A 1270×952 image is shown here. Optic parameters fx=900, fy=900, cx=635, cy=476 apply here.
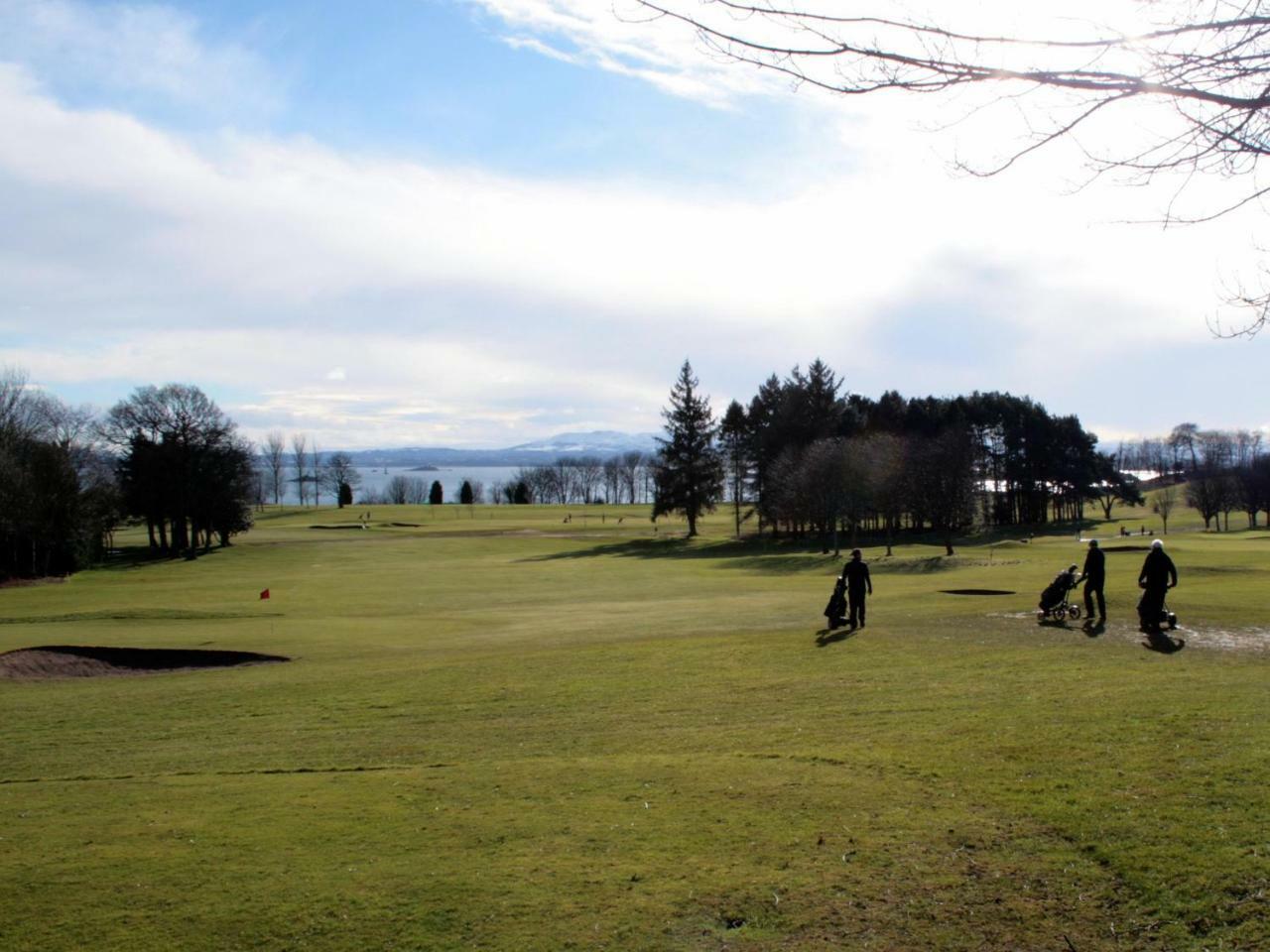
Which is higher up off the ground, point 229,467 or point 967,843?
point 229,467

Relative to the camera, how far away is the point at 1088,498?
300ft

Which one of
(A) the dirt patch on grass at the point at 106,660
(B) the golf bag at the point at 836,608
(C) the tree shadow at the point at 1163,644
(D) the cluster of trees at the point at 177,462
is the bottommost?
(A) the dirt patch on grass at the point at 106,660

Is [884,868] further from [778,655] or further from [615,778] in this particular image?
[778,655]

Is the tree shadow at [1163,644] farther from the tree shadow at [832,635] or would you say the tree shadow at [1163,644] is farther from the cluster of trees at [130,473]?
the cluster of trees at [130,473]

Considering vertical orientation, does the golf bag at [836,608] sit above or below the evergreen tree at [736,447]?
below

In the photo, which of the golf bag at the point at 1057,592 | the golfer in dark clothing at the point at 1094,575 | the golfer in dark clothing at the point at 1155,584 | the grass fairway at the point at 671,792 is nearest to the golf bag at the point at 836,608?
the grass fairway at the point at 671,792

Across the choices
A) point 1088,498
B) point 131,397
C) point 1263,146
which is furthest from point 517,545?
point 1263,146

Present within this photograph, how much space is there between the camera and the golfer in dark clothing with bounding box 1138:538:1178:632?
60.5 feet

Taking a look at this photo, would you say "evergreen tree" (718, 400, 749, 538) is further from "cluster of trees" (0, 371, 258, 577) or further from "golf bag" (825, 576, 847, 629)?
"golf bag" (825, 576, 847, 629)

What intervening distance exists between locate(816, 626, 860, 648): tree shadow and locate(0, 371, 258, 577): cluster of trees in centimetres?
5992

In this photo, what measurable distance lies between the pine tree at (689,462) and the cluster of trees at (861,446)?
0.31 ft

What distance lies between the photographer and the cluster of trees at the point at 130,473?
2490 inches

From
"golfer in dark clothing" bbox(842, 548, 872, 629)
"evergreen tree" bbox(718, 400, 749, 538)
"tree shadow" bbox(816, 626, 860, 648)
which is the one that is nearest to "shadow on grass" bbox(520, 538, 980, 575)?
"evergreen tree" bbox(718, 400, 749, 538)

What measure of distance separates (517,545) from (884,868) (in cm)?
7126
